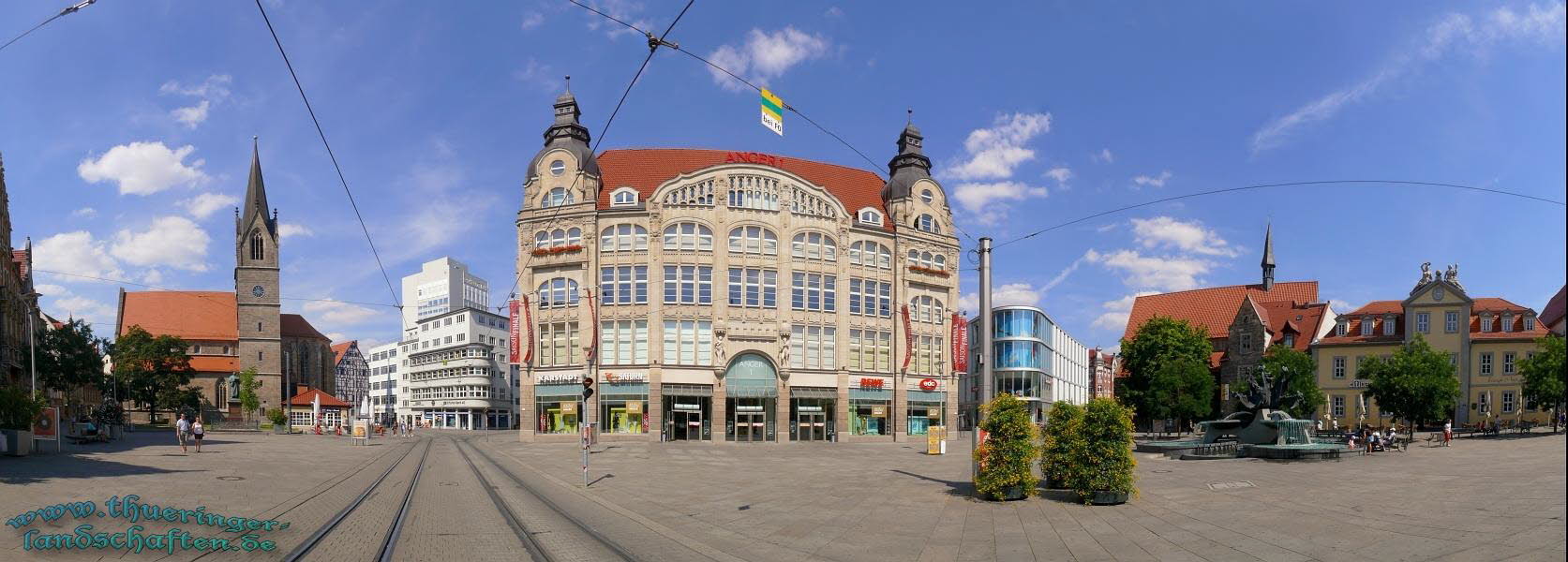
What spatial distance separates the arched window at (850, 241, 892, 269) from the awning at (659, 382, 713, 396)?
41.7 feet

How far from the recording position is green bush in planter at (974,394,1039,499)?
1738 centimetres

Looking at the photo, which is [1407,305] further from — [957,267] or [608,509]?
[608,509]

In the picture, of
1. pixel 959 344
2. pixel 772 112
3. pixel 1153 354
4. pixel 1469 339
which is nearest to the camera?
pixel 772 112

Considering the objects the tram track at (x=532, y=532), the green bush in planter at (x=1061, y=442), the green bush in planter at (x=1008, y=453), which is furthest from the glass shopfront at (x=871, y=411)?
the green bush in planter at (x=1008, y=453)

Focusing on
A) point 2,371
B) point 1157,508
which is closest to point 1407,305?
point 1157,508

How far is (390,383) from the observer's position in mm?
127625

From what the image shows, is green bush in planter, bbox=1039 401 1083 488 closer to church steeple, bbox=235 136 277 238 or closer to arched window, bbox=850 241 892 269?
arched window, bbox=850 241 892 269

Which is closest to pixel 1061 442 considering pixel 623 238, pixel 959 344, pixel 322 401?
pixel 623 238

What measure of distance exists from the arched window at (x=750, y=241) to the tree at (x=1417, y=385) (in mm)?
40331

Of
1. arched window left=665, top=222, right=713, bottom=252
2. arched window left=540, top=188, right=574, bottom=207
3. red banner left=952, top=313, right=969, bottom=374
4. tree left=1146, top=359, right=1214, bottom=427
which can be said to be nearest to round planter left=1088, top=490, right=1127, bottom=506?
arched window left=665, top=222, right=713, bottom=252

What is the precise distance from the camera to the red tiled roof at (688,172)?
53.5 m

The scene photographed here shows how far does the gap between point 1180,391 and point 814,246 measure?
33426 mm

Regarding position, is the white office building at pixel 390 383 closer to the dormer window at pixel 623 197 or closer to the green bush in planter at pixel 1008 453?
the dormer window at pixel 623 197

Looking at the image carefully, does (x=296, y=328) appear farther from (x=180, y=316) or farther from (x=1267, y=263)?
(x=1267, y=263)
